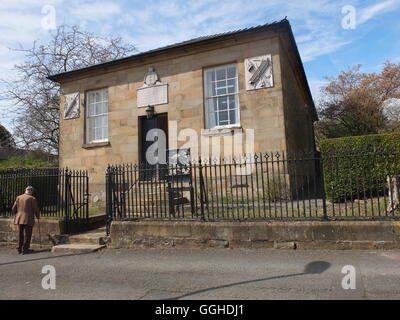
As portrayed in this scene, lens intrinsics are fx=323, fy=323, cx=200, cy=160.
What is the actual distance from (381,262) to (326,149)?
461cm

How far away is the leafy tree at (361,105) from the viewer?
20859 mm

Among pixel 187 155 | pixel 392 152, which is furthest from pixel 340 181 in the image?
pixel 187 155

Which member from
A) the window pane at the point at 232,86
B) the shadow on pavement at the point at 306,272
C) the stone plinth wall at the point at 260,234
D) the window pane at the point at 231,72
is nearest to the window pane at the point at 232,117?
the window pane at the point at 232,86

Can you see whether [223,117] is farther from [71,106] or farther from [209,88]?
[71,106]

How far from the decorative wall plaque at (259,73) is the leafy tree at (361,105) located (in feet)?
40.7

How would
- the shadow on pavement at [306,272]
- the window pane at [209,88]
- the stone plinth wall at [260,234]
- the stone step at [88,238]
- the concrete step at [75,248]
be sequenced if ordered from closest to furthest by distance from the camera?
the shadow on pavement at [306,272] < the stone plinth wall at [260,234] < the concrete step at [75,248] < the stone step at [88,238] < the window pane at [209,88]

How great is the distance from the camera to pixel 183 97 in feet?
39.6

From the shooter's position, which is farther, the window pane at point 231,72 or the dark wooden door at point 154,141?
the dark wooden door at point 154,141

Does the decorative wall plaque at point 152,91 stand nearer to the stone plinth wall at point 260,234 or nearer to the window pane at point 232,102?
the window pane at point 232,102

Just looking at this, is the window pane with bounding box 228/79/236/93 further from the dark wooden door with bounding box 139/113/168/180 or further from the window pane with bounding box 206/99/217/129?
the dark wooden door with bounding box 139/113/168/180

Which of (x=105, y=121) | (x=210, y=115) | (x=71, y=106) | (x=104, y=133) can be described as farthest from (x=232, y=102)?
(x=71, y=106)

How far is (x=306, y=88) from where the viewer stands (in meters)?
18.0

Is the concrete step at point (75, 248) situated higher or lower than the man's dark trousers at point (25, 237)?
lower

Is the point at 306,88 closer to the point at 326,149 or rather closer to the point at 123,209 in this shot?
the point at 326,149
